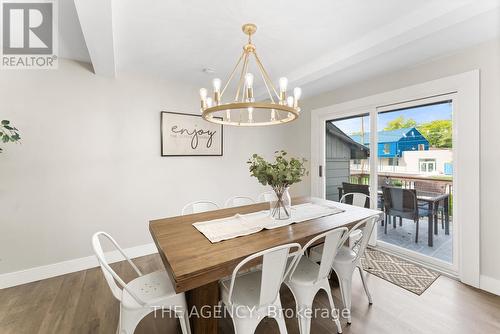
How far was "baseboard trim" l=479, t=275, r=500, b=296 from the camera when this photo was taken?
2.02 metres

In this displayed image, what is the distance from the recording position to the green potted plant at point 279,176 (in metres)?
1.77

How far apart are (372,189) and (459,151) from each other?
1.05 m

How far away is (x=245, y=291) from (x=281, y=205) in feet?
2.53

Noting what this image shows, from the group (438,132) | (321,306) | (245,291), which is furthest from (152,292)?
(438,132)

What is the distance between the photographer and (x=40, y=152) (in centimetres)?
237

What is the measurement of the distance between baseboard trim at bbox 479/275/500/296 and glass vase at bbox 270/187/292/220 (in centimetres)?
206

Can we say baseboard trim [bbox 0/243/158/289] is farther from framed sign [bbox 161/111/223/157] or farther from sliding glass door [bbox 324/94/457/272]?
sliding glass door [bbox 324/94/457/272]

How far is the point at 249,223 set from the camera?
1.79 meters

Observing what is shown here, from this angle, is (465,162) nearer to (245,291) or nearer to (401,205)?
(401,205)

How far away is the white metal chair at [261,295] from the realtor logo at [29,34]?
2.46m

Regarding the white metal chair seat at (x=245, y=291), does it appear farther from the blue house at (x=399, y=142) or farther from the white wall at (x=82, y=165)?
the blue house at (x=399, y=142)

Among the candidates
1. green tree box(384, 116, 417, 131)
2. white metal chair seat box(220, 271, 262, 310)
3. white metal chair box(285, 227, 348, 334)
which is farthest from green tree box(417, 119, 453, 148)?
white metal chair seat box(220, 271, 262, 310)

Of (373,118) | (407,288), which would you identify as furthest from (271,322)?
(373,118)

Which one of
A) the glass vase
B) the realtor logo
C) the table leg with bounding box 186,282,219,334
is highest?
the realtor logo
